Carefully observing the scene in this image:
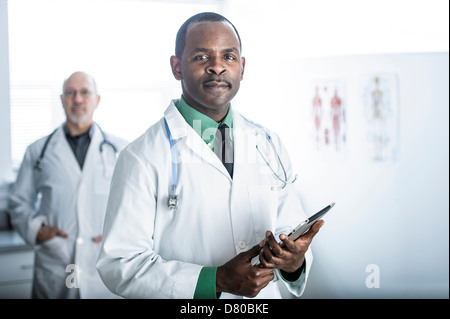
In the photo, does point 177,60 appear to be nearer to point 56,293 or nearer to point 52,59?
point 52,59

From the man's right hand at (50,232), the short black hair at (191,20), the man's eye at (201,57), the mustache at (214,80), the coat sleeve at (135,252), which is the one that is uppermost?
the short black hair at (191,20)

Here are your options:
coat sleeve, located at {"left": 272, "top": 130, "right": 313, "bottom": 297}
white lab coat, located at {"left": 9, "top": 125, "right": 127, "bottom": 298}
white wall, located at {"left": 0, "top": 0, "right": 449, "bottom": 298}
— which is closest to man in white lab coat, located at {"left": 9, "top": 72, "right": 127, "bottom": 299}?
white lab coat, located at {"left": 9, "top": 125, "right": 127, "bottom": 298}

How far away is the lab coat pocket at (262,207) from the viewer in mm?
840

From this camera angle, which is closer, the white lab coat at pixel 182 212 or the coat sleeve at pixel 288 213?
the white lab coat at pixel 182 212

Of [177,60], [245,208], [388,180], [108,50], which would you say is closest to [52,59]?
[108,50]

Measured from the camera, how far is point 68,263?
4.14ft

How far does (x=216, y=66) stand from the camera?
805mm

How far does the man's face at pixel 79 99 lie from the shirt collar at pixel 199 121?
1.63 ft

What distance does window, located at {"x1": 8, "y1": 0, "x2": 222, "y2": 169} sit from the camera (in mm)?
1209

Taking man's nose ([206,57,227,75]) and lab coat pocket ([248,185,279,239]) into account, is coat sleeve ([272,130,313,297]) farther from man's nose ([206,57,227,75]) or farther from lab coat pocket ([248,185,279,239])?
man's nose ([206,57,227,75])

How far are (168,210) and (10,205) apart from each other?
2.52 feet

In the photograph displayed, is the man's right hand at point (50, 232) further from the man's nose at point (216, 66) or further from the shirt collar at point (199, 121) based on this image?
the man's nose at point (216, 66)

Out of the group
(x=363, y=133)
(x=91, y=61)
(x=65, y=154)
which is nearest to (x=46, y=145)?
(x=65, y=154)

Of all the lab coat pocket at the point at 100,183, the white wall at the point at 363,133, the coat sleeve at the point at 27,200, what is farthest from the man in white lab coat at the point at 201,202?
the coat sleeve at the point at 27,200
